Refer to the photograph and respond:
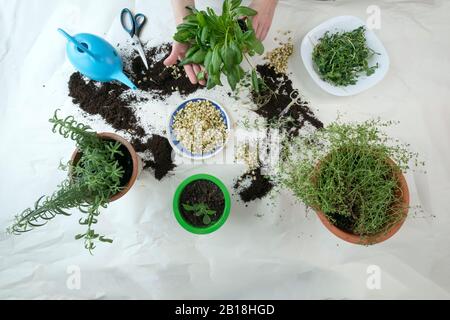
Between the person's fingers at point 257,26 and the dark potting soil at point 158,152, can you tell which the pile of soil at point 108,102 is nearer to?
the dark potting soil at point 158,152

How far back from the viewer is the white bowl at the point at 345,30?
3.68 ft

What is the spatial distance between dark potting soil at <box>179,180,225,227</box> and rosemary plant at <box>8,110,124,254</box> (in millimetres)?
193

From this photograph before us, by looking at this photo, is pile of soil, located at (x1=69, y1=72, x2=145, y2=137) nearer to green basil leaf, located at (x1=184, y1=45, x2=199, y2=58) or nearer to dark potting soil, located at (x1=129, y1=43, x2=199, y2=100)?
dark potting soil, located at (x1=129, y1=43, x2=199, y2=100)

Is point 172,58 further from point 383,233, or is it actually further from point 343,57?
point 383,233

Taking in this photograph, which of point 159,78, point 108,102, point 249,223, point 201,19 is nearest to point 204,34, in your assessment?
point 201,19

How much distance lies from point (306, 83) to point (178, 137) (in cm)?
44

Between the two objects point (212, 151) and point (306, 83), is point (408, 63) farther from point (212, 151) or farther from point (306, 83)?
point (212, 151)

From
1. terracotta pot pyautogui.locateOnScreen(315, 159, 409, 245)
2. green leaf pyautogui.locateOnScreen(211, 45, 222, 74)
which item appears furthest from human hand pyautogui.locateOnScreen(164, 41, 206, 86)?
terracotta pot pyautogui.locateOnScreen(315, 159, 409, 245)

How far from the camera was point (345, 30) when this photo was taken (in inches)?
46.0

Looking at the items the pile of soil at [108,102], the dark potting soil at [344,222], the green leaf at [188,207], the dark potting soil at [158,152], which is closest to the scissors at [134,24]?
the pile of soil at [108,102]

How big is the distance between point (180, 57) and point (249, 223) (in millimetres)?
539

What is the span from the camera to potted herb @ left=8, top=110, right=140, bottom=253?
0.87 m

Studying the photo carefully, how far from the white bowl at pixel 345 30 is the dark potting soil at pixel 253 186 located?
330 millimetres

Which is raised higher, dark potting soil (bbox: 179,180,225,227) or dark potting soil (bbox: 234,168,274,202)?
dark potting soil (bbox: 234,168,274,202)
